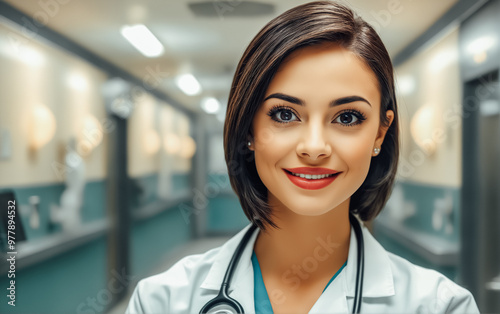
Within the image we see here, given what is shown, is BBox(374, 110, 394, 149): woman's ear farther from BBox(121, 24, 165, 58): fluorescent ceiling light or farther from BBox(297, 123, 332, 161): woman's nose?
BBox(121, 24, 165, 58): fluorescent ceiling light

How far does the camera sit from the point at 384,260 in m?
0.79

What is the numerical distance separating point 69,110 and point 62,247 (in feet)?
1.44

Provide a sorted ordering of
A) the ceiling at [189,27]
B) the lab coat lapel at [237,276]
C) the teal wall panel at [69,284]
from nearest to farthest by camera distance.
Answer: the lab coat lapel at [237,276] → the ceiling at [189,27] → the teal wall panel at [69,284]

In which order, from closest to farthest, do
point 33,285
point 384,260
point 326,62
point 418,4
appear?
point 326,62, point 384,260, point 418,4, point 33,285

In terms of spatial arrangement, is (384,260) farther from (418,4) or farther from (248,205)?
(418,4)

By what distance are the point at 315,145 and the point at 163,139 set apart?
0.61m

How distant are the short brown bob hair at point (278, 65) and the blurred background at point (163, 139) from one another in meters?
0.25

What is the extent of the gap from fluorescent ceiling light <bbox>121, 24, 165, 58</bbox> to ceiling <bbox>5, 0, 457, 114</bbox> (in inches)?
0.5

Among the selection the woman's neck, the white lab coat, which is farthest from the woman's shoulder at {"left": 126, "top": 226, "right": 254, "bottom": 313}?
the woman's neck

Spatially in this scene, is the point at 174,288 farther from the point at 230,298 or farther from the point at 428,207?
the point at 428,207

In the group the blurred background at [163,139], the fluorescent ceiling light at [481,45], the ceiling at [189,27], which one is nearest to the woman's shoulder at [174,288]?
the blurred background at [163,139]

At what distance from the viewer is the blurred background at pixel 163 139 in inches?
41.4

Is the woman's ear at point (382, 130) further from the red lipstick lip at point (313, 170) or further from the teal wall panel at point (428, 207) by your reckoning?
the teal wall panel at point (428, 207)

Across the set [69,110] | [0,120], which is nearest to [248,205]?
[69,110]
